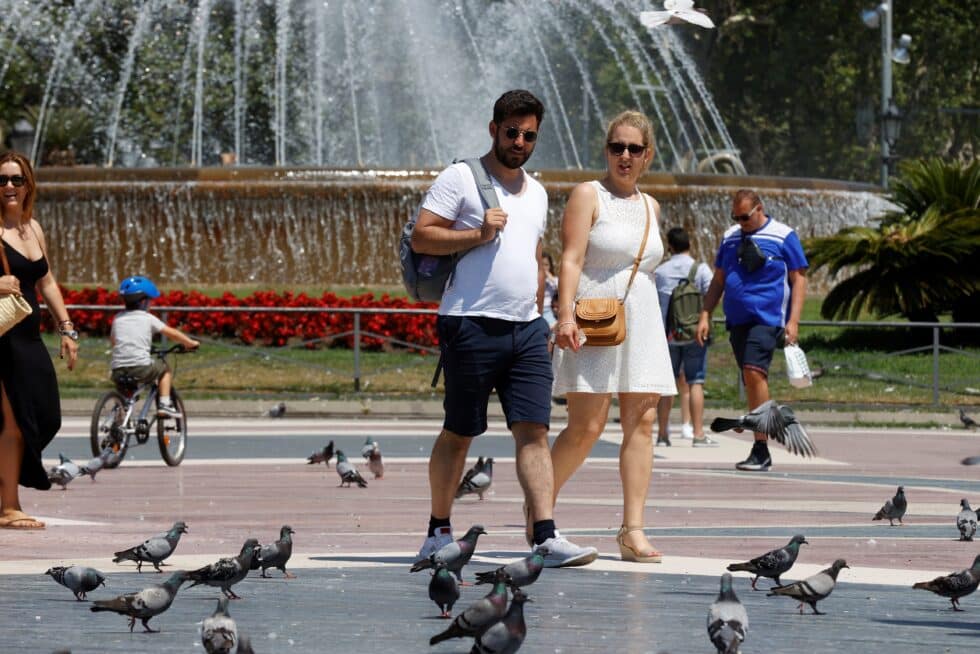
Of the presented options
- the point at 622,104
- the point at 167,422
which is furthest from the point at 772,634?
the point at 622,104

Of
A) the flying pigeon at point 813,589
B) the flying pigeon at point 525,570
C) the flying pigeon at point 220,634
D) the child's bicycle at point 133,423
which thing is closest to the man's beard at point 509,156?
the flying pigeon at point 525,570

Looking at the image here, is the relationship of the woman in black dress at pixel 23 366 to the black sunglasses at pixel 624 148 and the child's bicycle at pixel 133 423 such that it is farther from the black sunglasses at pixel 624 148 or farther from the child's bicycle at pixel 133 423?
the child's bicycle at pixel 133 423

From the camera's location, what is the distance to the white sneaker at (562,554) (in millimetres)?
7539

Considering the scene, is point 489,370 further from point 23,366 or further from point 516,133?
point 23,366

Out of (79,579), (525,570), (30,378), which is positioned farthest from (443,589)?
(30,378)

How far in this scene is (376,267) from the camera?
2781 centimetres

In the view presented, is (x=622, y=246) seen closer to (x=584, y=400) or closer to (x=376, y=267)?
(x=584, y=400)

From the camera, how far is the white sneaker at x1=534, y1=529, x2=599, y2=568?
754 cm

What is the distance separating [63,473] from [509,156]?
528 cm

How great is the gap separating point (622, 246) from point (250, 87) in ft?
147

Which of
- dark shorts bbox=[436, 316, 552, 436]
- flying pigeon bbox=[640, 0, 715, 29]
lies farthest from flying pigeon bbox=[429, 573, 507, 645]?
flying pigeon bbox=[640, 0, 715, 29]

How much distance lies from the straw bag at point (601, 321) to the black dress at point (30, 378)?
2793mm

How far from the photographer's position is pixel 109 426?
14695 millimetres

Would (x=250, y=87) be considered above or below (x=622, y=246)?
above
